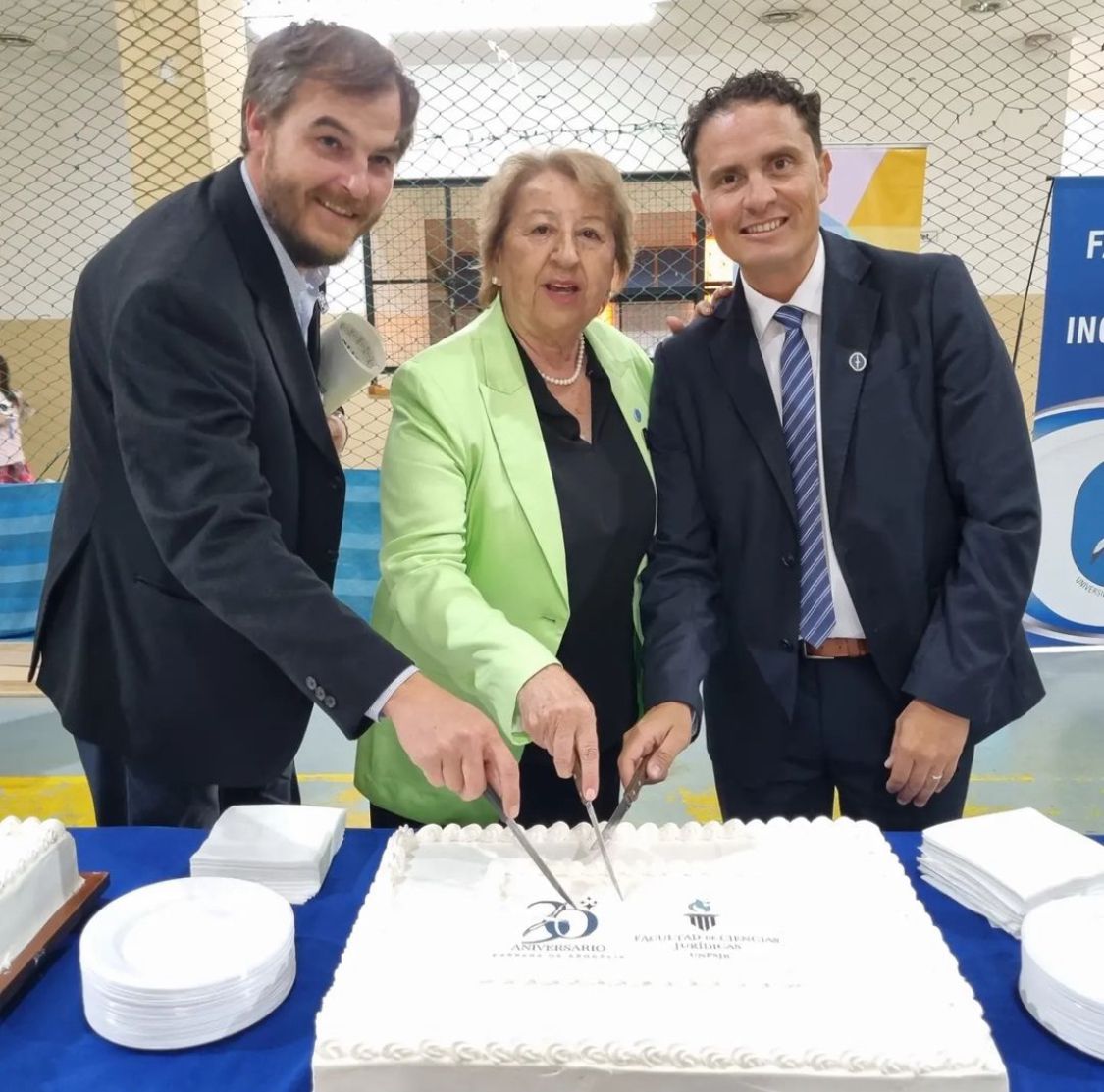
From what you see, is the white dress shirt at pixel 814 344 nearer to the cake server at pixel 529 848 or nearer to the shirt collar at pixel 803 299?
the shirt collar at pixel 803 299

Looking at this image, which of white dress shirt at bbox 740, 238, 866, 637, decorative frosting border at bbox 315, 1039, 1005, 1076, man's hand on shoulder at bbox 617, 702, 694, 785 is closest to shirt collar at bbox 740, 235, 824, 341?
white dress shirt at bbox 740, 238, 866, 637

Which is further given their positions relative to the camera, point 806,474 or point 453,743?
point 806,474

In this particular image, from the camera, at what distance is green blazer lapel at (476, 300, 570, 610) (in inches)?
53.3

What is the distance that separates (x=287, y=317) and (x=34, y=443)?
6817 mm

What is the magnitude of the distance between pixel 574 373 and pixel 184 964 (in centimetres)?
98

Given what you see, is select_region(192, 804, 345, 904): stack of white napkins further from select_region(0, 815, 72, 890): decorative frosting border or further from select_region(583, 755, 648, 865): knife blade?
select_region(583, 755, 648, 865): knife blade

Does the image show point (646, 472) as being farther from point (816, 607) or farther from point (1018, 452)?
point (1018, 452)

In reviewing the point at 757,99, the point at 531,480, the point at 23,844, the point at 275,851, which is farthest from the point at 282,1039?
the point at 757,99

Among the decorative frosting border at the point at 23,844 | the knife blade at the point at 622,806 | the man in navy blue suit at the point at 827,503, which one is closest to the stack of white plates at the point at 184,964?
the decorative frosting border at the point at 23,844

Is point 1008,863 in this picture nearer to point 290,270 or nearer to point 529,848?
point 529,848

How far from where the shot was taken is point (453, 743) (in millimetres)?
1014

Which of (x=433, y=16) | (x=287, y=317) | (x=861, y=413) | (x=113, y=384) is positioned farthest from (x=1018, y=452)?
(x=433, y=16)

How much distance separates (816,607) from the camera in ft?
4.64

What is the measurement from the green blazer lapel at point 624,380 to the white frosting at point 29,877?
92cm
